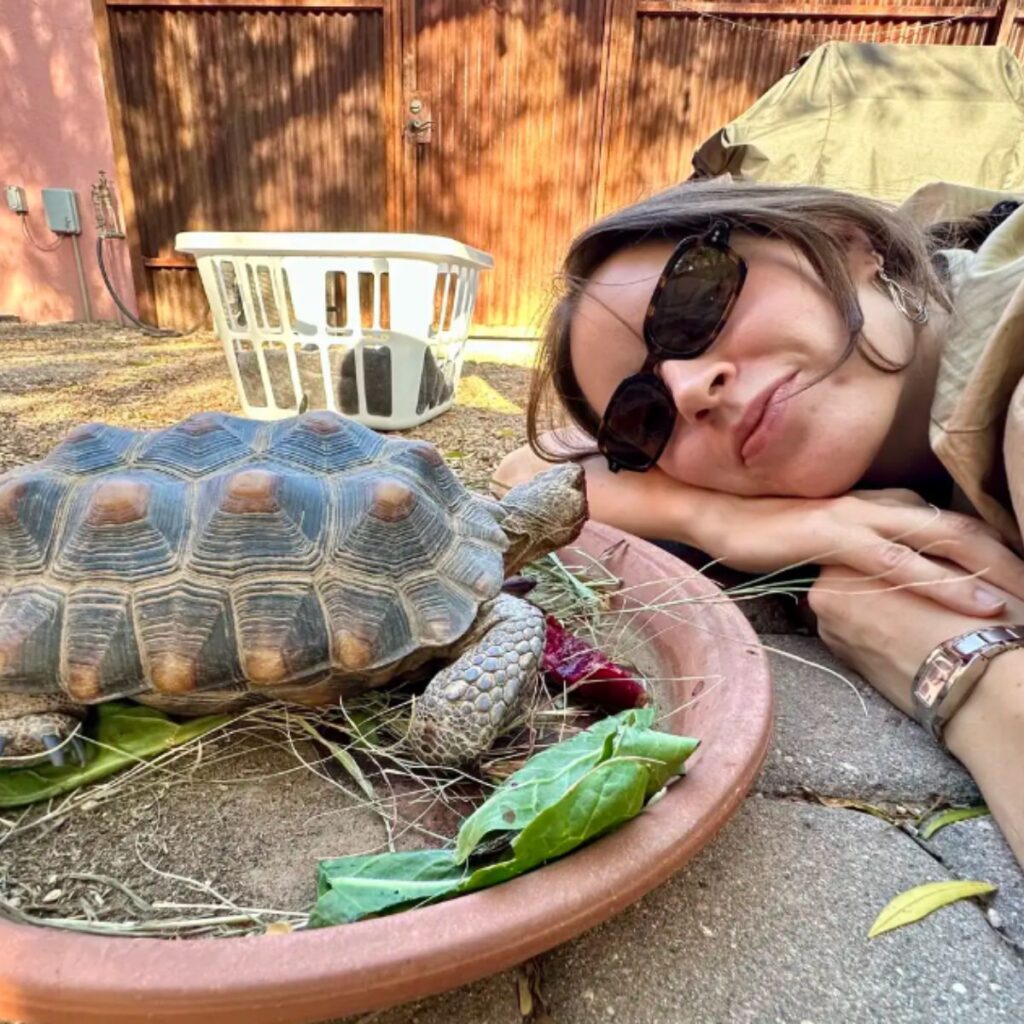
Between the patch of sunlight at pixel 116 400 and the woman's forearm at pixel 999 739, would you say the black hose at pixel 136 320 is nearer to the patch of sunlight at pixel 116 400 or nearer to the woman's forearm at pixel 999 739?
the patch of sunlight at pixel 116 400

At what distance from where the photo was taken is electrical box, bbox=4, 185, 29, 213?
192 inches

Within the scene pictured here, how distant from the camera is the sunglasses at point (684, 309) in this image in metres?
0.98

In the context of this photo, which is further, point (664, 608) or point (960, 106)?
point (960, 106)

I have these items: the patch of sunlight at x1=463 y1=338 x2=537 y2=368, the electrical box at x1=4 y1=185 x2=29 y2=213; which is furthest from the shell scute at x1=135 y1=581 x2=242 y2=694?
the electrical box at x1=4 y1=185 x2=29 y2=213

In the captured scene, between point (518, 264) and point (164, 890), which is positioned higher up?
point (164, 890)

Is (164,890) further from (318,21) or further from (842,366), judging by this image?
(318,21)

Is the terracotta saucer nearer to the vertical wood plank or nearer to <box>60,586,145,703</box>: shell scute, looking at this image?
<box>60,586,145,703</box>: shell scute

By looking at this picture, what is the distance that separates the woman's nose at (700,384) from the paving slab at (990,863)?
0.55 metres

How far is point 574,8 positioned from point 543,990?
4.74 m

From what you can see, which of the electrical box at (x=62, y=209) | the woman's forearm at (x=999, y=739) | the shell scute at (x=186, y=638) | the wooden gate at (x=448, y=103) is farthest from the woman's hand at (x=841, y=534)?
the electrical box at (x=62, y=209)

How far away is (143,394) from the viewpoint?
8.61 feet

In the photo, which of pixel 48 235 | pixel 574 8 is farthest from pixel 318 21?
pixel 48 235

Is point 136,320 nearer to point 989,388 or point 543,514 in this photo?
point 543,514

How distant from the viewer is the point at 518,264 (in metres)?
4.50
